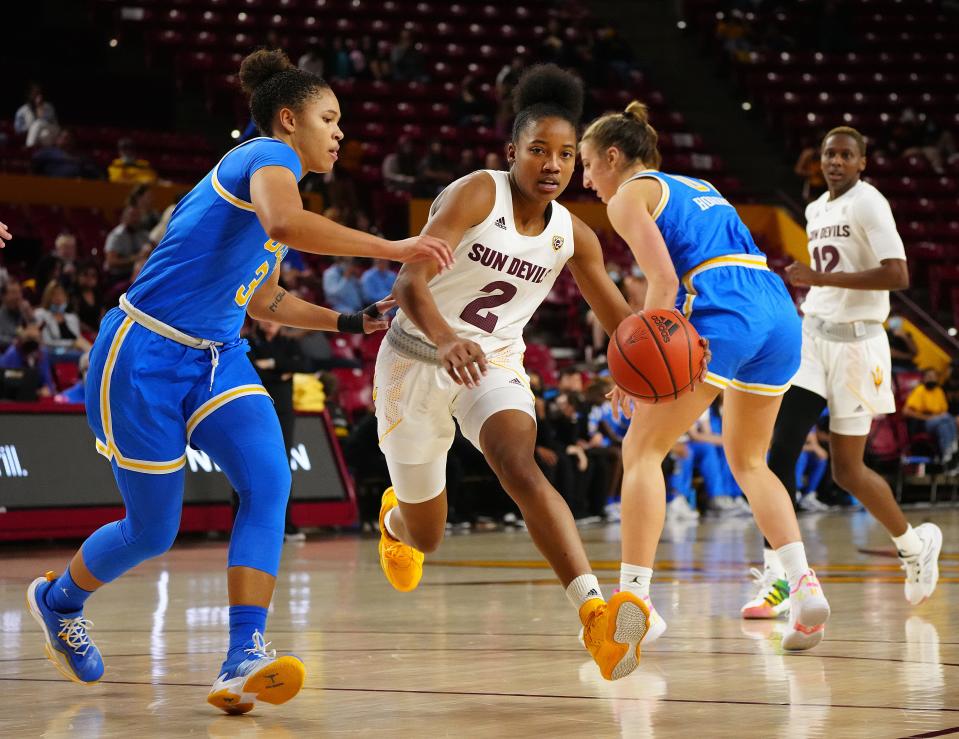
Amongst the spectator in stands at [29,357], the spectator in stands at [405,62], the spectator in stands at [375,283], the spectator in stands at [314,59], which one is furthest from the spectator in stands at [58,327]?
the spectator in stands at [405,62]

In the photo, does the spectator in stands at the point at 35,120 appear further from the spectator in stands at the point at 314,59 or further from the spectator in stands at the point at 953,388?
the spectator in stands at the point at 953,388

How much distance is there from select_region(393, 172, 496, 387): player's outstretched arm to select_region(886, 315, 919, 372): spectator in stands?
1301 cm

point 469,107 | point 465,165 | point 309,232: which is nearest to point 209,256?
point 309,232

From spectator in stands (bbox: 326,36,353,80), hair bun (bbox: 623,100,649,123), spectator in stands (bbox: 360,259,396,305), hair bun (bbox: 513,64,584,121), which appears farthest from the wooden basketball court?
spectator in stands (bbox: 326,36,353,80)

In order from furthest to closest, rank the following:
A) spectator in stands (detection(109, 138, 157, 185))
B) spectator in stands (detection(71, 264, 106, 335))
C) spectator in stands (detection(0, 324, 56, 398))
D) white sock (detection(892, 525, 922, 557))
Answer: spectator in stands (detection(109, 138, 157, 185)) < spectator in stands (detection(71, 264, 106, 335)) < spectator in stands (detection(0, 324, 56, 398)) < white sock (detection(892, 525, 922, 557))

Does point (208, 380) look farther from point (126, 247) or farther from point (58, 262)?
point (126, 247)

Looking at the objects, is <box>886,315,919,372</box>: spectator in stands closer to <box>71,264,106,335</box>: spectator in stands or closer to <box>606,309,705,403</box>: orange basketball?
<box>71,264,106,335</box>: spectator in stands

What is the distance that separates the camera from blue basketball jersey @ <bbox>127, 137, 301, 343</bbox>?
161 inches

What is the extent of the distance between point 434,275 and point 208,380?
29.9 inches

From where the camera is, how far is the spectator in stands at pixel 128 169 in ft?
52.9

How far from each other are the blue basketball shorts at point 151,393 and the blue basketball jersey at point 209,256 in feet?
0.27

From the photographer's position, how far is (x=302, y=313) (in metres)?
4.72

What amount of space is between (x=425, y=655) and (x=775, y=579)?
5.85 ft

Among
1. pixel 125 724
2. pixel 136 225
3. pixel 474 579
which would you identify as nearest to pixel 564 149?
pixel 125 724
